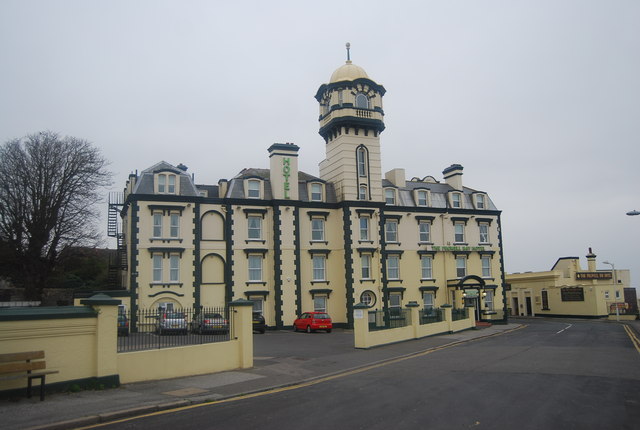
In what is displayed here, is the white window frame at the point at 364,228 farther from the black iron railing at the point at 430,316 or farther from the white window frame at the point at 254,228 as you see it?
the black iron railing at the point at 430,316

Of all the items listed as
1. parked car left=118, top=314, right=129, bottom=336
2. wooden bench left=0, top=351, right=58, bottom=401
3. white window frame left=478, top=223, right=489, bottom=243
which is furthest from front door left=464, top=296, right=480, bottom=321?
wooden bench left=0, top=351, right=58, bottom=401

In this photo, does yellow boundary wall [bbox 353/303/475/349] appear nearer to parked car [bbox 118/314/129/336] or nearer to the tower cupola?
parked car [bbox 118/314/129/336]

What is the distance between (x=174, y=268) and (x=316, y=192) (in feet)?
40.1

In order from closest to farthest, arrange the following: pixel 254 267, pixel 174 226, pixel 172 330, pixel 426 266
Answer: pixel 172 330 < pixel 174 226 < pixel 254 267 < pixel 426 266

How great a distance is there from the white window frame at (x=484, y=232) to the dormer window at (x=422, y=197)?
19.7ft

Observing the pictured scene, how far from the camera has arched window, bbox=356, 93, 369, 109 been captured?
41.5 m

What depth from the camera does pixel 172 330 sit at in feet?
53.6

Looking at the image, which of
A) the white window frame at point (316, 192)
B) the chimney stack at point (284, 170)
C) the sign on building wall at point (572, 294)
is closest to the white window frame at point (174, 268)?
the chimney stack at point (284, 170)

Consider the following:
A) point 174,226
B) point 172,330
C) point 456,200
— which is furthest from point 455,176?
point 172,330

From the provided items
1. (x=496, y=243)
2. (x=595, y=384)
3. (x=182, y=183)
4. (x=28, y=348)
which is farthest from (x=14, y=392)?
(x=496, y=243)

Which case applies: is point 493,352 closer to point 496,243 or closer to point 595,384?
point 595,384

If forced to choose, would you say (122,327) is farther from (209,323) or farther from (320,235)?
(320,235)

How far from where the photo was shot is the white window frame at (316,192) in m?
40.3

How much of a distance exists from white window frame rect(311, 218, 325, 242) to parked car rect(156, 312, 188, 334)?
75.6 ft
